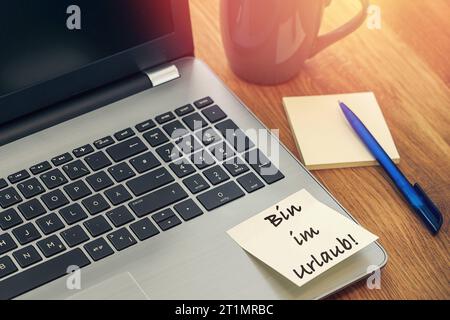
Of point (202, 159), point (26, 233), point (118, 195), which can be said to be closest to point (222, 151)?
point (202, 159)

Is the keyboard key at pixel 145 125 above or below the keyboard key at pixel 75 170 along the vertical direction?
above

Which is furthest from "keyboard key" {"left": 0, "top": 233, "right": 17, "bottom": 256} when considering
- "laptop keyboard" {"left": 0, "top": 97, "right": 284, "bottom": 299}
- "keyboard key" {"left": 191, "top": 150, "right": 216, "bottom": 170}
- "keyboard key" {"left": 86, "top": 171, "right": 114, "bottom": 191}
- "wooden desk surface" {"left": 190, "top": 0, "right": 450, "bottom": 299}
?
"wooden desk surface" {"left": 190, "top": 0, "right": 450, "bottom": 299}

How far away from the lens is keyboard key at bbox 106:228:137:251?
2.44 feet

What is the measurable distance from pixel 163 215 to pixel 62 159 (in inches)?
5.5

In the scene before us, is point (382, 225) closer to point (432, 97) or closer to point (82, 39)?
point (432, 97)

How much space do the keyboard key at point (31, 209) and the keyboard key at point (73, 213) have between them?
0.8 inches

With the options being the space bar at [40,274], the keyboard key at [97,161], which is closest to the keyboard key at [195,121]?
the keyboard key at [97,161]

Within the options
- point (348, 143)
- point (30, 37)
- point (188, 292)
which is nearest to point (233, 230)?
point (188, 292)

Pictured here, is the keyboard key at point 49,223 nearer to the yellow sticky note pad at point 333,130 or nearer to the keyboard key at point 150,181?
the keyboard key at point 150,181

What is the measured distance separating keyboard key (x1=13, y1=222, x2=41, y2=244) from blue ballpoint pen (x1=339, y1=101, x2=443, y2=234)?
1.26 feet

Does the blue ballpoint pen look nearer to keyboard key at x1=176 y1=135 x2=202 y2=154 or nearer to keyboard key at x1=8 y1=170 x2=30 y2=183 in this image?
keyboard key at x1=176 y1=135 x2=202 y2=154

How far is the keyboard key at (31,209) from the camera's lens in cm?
77

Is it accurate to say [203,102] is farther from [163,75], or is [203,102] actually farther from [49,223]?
[49,223]
